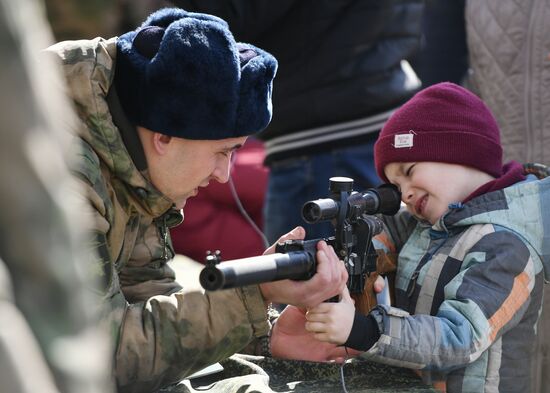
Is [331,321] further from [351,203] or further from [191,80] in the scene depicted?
[191,80]

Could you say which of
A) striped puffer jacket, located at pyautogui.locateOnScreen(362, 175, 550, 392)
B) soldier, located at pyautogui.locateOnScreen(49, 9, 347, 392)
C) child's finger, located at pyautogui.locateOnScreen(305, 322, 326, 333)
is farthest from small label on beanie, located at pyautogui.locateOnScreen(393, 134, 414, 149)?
child's finger, located at pyautogui.locateOnScreen(305, 322, 326, 333)

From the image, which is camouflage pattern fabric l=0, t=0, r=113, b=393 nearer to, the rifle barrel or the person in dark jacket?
the rifle barrel

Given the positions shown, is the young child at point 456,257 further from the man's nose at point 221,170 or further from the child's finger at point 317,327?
the man's nose at point 221,170

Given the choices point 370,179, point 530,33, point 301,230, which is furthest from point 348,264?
point 530,33

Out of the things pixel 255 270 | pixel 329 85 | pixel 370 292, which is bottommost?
pixel 370 292

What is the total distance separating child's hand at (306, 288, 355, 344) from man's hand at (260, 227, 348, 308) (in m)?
0.03

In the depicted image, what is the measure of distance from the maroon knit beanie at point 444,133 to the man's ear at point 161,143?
69 cm

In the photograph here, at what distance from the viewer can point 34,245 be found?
0.94 metres

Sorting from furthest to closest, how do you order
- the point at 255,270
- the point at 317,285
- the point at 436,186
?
the point at 436,186 → the point at 317,285 → the point at 255,270

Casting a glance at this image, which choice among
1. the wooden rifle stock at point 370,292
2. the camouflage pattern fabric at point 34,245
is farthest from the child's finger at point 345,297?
the camouflage pattern fabric at point 34,245

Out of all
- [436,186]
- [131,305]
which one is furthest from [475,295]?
[131,305]

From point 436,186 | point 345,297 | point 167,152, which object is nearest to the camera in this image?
point 345,297

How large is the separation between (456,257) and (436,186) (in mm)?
232

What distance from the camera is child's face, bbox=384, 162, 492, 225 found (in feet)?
8.52
